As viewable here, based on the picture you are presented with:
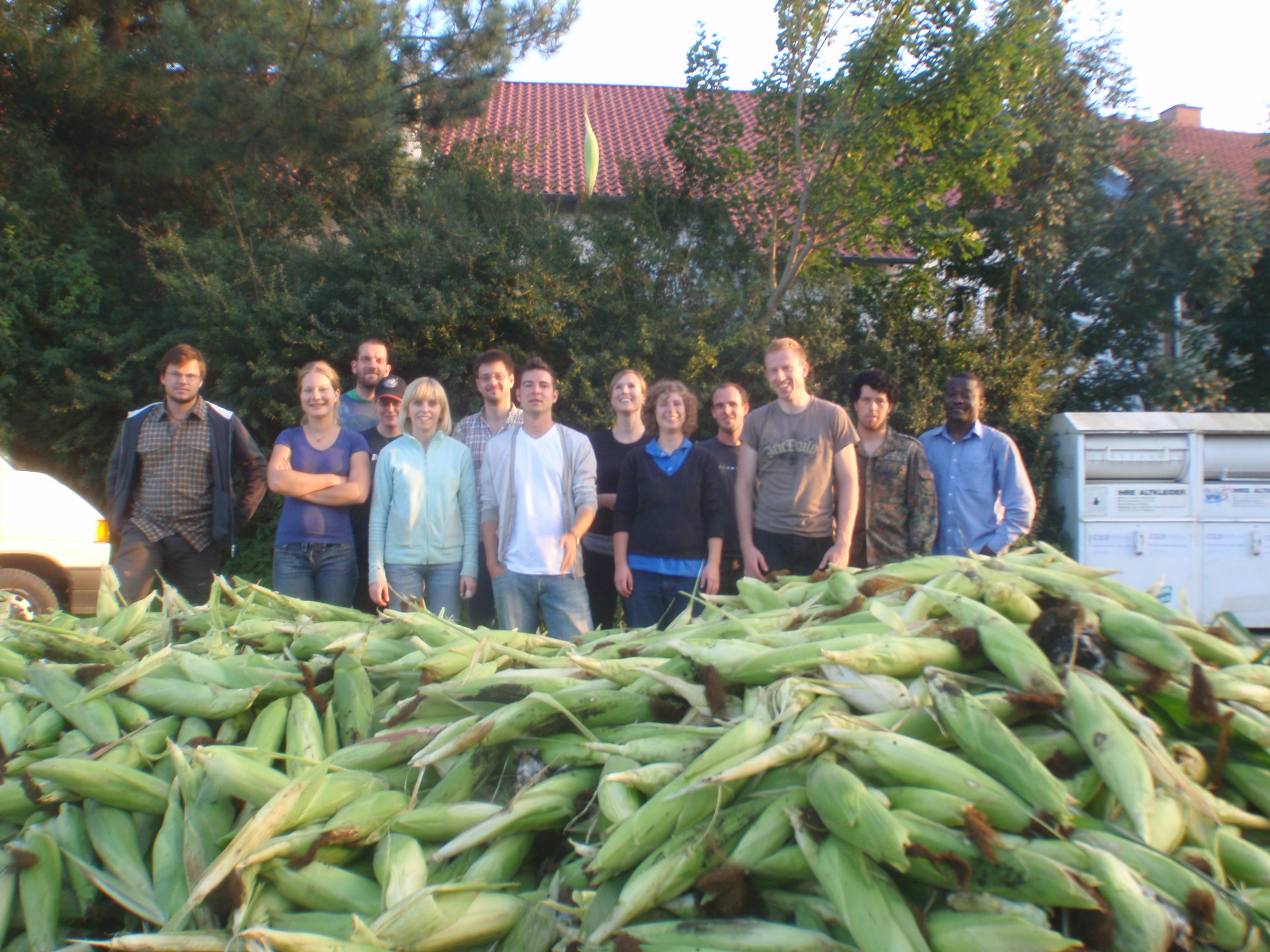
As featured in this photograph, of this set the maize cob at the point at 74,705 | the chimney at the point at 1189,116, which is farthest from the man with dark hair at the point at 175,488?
the chimney at the point at 1189,116

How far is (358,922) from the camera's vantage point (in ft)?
3.62

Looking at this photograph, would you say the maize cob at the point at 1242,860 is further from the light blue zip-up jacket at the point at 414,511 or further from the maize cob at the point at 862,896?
the light blue zip-up jacket at the point at 414,511

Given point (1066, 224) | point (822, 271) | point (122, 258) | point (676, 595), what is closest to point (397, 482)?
point (676, 595)

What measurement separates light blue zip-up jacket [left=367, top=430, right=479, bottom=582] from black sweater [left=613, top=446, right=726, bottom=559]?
826 mm

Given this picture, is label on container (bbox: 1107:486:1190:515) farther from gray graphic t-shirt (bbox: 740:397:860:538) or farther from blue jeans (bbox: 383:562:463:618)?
blue jeans (bbox: 383:562:463:618)

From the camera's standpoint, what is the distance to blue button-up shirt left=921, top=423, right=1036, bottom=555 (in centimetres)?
455

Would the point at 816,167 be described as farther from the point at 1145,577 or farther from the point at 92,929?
the point at 92,929

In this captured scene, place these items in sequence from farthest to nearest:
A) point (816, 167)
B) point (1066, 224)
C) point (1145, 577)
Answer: point (1066, 224), point (816, 167), point (1145, 577)

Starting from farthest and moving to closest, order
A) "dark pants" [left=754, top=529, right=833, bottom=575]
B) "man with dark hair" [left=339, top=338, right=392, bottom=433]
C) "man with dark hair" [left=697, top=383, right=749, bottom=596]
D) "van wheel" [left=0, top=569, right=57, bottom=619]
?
"van wheel" [left=0, top=569, right=57, bottom=619] → "man with dark hair" [left=339, top=338, right=392, bottom=433] → "man with dark hair" [left=697, top=383, right=749, bottom=596] → "dark pants" [left=754, top=529, right=833, bottom=575]

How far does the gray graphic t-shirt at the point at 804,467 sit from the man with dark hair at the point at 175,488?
9.31ft

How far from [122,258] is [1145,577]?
40.6 ft

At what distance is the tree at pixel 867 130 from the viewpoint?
8781mm

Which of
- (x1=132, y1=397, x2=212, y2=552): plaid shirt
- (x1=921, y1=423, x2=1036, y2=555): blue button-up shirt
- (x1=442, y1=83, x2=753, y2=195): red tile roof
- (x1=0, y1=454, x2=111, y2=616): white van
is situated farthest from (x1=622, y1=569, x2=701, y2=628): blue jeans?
(x1=442, y1=83, x2=753, y2=195): red tile roof

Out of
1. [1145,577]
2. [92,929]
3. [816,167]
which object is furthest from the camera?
[816,167]
